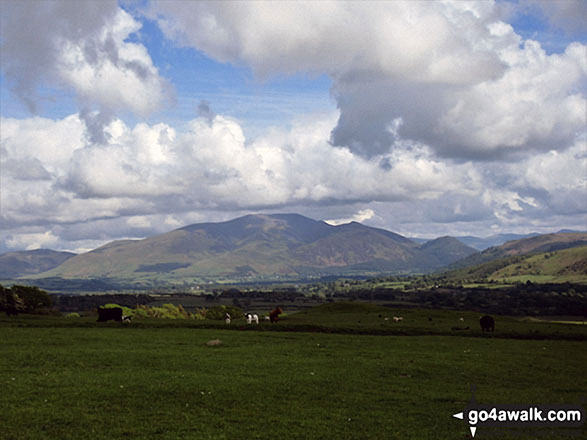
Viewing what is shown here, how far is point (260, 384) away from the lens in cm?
2947

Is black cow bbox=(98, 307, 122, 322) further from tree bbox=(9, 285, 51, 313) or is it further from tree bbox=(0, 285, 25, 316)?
tree bbox=(9, 285, 51, 313)

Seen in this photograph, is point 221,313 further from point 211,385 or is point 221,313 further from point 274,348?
point 211,385

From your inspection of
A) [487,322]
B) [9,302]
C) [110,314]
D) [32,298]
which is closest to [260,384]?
[110,314]

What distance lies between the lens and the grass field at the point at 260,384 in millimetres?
21562

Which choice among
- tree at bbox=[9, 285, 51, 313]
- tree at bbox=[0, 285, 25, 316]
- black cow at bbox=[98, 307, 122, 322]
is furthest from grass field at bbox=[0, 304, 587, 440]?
tree at bbox=[9, 285, 51, 313]

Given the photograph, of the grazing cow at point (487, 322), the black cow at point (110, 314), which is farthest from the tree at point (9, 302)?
the grazing cow at point (487, 322)

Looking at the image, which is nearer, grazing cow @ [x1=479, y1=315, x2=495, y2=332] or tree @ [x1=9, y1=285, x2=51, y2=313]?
grazing cow @ [x1=479, y1=315, x2=495, y2=332]

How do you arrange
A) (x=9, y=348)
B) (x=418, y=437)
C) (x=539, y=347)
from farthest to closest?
1. (x=539, y=347)
2. (x=9, y=348)
3. (x=418, y=437)

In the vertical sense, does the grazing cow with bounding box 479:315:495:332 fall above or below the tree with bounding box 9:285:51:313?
below

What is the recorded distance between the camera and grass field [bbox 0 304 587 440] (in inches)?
849

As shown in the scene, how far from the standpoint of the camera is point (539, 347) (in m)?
51.1

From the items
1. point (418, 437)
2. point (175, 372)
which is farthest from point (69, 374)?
point (418, 437)

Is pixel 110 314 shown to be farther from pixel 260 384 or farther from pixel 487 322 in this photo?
pixel 487 322

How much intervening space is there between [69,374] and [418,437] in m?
21.1
